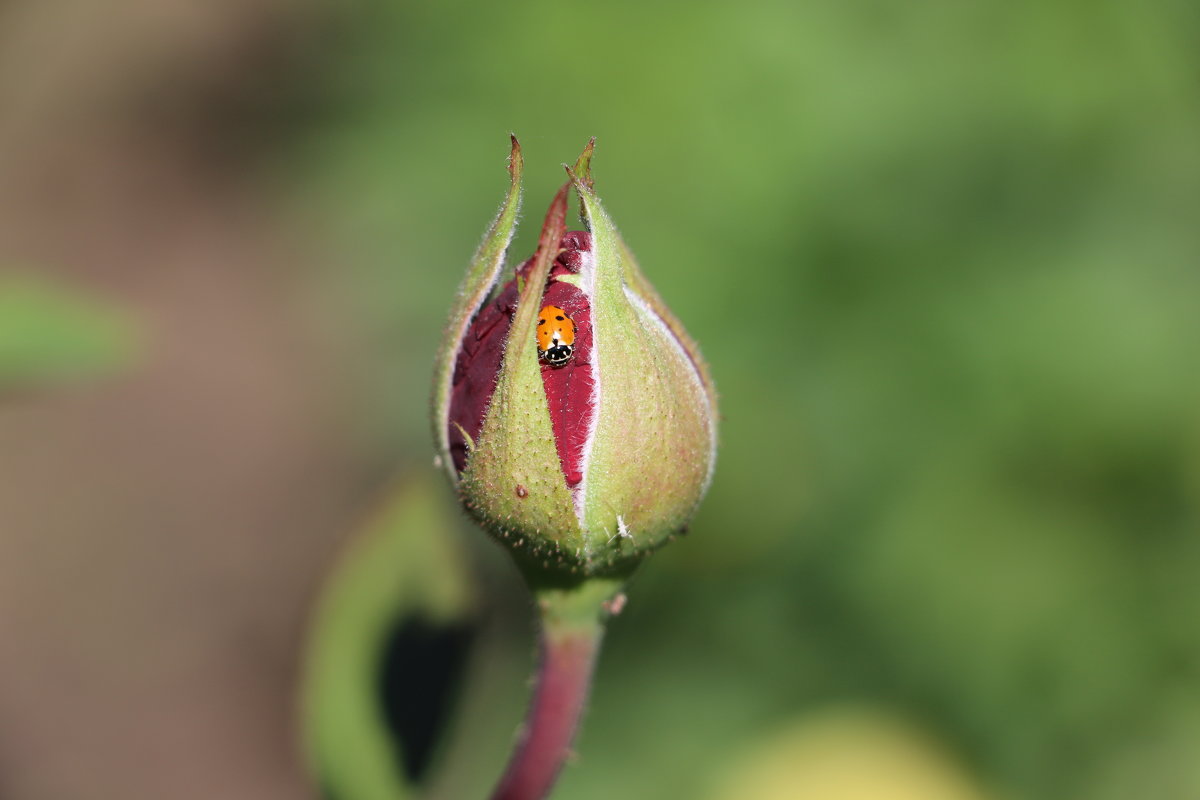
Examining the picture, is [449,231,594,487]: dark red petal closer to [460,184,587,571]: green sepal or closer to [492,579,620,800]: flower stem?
[460,184,587,571]: green sepal

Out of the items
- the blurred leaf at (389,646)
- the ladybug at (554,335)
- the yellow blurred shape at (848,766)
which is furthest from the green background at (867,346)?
the ladybug at (554,335)

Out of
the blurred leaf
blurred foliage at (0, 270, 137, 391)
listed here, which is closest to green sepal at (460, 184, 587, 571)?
the blurred leaf

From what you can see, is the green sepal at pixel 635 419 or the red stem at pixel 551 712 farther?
the red stem at pixel 551 712

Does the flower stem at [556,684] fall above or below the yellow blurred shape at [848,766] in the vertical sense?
above

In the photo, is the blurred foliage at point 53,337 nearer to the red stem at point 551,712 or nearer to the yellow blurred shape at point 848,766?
the red stem at point 551,712

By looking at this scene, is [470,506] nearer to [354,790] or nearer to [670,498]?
[670,498]

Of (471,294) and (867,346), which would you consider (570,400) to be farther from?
(867,346)

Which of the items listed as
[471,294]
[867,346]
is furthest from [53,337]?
[867,346]

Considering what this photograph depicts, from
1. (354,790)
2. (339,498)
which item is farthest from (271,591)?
(354,790)
